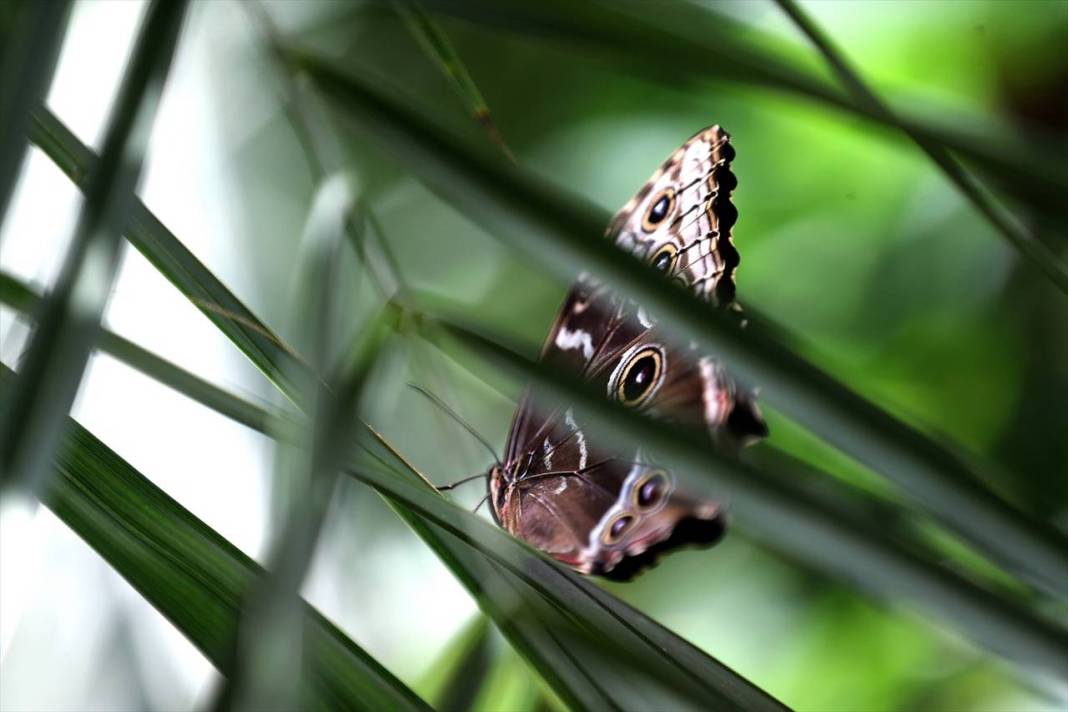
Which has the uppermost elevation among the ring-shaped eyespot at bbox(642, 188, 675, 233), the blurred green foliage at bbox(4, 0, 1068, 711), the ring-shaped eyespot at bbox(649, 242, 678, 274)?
the blurred green foliage at bbox(4, 0, 1068, 711)

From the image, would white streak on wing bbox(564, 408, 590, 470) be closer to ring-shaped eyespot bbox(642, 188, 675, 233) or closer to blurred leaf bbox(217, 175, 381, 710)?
ring-shaped eyespot bbox(642, 188, 675, 233)

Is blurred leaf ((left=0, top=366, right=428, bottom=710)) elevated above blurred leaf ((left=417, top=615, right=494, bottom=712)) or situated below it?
below

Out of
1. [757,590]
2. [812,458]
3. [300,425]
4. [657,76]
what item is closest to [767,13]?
[812,458]

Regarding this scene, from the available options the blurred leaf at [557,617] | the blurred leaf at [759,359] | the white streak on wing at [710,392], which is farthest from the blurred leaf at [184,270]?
the white streak on wing at [710,392]

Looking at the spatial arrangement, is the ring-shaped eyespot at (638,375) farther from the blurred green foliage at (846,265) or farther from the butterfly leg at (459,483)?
the blurred green foliage at (846,265)

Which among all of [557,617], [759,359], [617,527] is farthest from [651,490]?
[759,359]

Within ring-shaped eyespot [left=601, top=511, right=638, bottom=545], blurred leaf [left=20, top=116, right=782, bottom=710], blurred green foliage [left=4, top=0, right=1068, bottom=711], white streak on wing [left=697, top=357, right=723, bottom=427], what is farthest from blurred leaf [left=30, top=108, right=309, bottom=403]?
blurred green foliage [left=4, top=0, right=1068, bottom=711]

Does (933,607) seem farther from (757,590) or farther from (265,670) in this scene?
(757,590)
